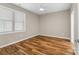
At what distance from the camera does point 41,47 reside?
125cm

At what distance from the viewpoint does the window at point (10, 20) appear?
1.13 metres

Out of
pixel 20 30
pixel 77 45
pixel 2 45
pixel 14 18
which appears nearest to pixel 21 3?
pixel 14 18

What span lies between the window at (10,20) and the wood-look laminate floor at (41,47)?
0.23m

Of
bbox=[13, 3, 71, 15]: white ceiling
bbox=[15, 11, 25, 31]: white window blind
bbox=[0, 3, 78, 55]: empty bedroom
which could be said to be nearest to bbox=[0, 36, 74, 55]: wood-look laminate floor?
bbox=[0, 3, 78, 55]: empty bedroom

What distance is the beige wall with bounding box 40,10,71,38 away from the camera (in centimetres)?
120

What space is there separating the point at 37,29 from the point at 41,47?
28 centimetres

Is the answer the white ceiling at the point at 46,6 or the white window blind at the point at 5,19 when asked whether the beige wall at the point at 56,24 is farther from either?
the white window blind at the point at 5,19

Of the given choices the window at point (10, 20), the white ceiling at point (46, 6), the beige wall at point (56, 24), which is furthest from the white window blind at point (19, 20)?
the beige wall at point (56, 24)

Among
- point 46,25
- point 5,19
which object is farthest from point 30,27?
point 5,19

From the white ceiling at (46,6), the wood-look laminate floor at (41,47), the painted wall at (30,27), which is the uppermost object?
the white ceiling at (46,6)

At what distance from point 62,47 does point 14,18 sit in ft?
2.67

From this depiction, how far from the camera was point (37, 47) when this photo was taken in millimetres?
1233

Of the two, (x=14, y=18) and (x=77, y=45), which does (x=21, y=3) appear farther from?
(x=77, y=45)

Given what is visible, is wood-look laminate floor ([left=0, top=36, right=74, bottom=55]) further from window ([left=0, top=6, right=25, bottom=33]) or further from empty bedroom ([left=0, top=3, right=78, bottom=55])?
window ([left=0, top=6, right=25, bottom=33])
